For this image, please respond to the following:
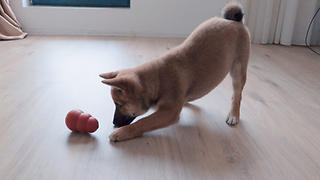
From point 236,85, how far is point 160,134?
587mm

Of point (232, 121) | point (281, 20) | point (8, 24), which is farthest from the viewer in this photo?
point (281, 20)

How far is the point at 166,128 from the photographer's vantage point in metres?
1.49

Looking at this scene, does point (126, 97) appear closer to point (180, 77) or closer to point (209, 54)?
point (180, 77)

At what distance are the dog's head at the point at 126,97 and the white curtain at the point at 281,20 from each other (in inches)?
114

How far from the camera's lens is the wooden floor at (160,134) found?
1122 mm

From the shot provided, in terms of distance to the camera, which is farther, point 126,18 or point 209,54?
point 126,18

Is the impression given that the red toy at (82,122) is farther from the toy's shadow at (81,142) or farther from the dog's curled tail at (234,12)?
the dog's curled tail at (234,12)

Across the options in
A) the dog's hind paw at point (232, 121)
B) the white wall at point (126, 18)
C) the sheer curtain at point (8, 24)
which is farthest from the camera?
the white wall at point (126, 18)

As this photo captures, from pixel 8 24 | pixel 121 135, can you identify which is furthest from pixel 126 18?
pixel 121 135

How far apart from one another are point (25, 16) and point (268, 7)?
130 inches

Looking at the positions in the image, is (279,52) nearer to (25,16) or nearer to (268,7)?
(268,7)

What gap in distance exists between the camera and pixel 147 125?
1.34 meters

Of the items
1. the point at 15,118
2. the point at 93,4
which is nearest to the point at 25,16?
the point at 93,4

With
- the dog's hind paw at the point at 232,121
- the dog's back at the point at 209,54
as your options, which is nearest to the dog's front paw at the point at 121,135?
the dog's back at the point at 209,54
